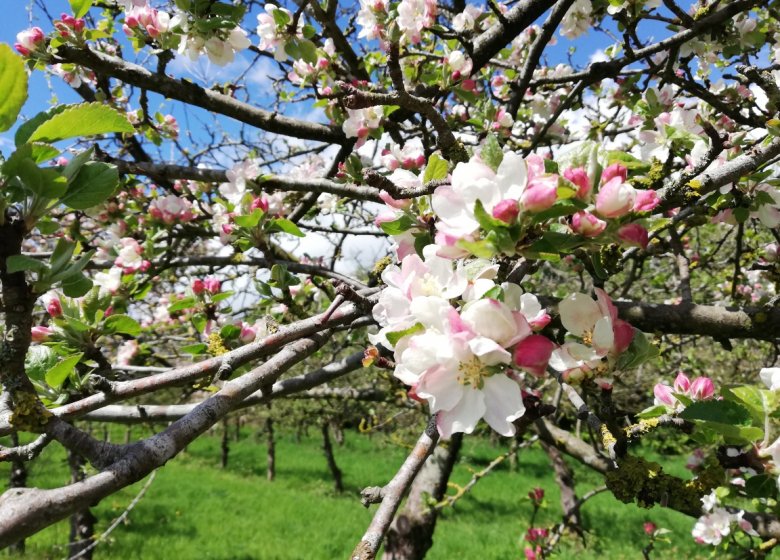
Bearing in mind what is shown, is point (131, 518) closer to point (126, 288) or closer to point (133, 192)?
point (133, 192)

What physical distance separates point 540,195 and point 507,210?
5 centimetres

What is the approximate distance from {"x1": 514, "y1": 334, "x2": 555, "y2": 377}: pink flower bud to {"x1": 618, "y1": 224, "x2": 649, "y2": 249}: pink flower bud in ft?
0.64

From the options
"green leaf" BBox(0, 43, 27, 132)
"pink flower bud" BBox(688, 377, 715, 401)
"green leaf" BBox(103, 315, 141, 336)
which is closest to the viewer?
"green leaf" BBox(0, 43, 27, 132)

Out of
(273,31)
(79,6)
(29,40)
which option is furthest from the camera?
(273,31)

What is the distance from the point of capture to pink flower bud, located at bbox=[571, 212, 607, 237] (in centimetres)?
77

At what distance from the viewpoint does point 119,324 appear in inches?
58.4

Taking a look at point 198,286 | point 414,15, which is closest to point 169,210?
point 198,286

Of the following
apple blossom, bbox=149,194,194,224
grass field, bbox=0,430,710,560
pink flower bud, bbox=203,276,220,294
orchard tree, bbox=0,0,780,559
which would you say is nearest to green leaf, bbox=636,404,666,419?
orchard tree, bbox=0,0,780,559

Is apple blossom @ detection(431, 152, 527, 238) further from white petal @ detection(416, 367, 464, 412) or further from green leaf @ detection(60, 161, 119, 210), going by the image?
green leaf @ detection(60, 161, 119, 210)

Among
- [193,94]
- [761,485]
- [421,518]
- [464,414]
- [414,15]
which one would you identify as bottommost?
[421,518]

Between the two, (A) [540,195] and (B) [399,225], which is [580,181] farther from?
(B) [399,225]

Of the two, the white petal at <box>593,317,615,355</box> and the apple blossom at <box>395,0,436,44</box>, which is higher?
the apple blossom at <box>395,0,436,44</box>

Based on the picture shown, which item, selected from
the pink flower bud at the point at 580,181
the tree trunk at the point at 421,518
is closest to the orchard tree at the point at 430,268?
the pink flower bud at the point at 580,181

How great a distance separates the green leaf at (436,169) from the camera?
1.00 metres
